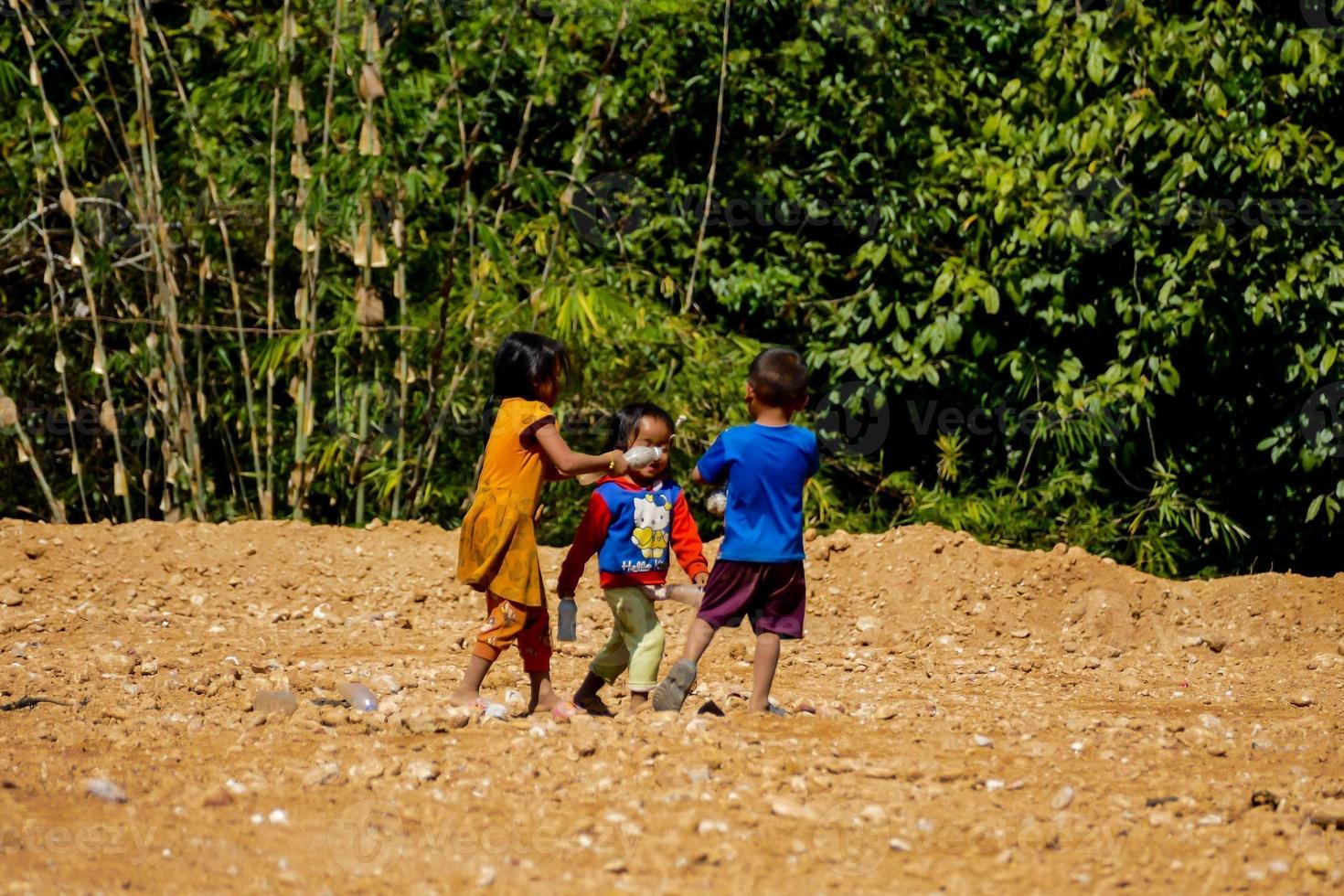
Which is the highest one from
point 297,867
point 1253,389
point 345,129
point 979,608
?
point 345,129

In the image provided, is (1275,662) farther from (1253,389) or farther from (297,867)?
(297,867)

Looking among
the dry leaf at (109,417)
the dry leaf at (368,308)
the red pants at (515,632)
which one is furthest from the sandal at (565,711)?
the dry leaf at (109,417)

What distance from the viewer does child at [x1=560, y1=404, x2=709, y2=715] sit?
13.3 feet

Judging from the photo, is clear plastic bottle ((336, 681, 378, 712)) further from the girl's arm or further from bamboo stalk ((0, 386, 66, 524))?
bamboo stalk ((0, 386, 66, 524))

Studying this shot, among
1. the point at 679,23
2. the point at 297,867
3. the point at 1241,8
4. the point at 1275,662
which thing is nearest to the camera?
the point at 297,867

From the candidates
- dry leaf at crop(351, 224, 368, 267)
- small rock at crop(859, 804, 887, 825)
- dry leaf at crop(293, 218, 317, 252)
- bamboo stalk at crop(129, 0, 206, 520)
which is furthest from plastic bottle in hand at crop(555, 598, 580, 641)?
bamboo stalk at crop(129, 0, 206, 520)

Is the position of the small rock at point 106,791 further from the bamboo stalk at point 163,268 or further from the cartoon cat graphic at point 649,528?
the bamboo stalk at point 163,268

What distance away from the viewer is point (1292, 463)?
24.7ft

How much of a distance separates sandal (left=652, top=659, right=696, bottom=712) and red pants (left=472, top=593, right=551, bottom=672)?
13.8 inches

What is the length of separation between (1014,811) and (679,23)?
6077mm

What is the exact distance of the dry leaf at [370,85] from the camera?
252 inches

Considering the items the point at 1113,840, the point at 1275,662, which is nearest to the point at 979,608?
the point at 1275,662

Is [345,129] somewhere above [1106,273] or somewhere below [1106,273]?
above

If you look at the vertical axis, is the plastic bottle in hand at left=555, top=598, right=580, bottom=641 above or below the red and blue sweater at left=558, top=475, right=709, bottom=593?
below
